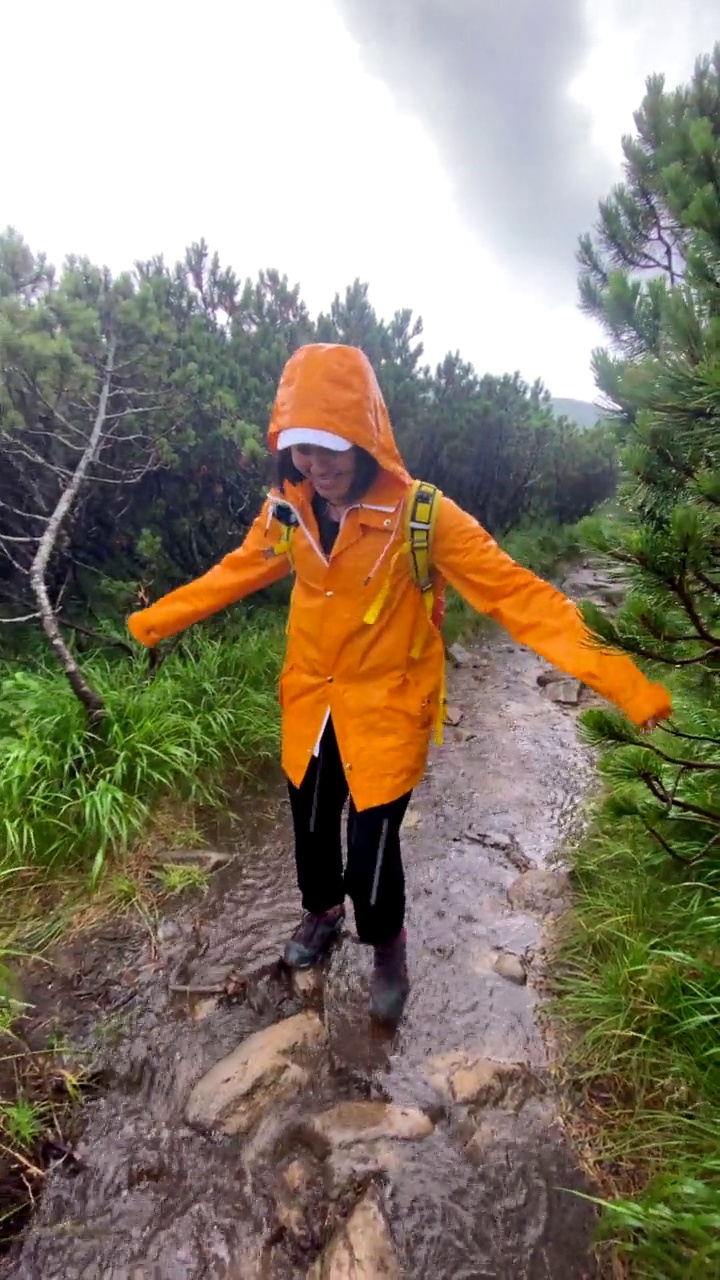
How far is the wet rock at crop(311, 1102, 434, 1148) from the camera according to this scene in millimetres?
2207

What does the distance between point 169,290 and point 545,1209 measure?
5986mm

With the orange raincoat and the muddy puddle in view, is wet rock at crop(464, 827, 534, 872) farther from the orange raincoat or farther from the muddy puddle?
the orange raincoat

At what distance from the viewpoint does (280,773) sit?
4422 mm

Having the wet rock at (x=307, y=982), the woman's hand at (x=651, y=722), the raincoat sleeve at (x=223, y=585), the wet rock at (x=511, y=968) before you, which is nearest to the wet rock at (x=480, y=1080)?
the wet rock at (x=511, y=968)

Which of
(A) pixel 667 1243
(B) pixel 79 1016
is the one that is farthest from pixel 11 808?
(A) pixel 667 1243

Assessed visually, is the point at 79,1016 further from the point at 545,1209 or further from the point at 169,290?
the point at 169,290

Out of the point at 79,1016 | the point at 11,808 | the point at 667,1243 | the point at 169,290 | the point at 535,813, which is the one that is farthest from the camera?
the point at 169,290

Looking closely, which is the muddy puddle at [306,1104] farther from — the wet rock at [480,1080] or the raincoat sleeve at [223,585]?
the raincoat sleeve at [223,585]

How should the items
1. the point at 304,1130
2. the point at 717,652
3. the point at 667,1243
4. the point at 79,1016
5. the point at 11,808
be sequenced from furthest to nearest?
the point at 11,808
the point at 79,1016
the point at 304,1130
the point at 717,652
the point at 667,1243

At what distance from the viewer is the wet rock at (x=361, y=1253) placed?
1835 mm

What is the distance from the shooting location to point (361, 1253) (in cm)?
187

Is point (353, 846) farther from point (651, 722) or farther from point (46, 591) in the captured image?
point (46, 591)

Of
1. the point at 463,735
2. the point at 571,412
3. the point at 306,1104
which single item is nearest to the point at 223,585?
the point at 306,1104

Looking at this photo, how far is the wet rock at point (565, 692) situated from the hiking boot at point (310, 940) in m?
3.56
